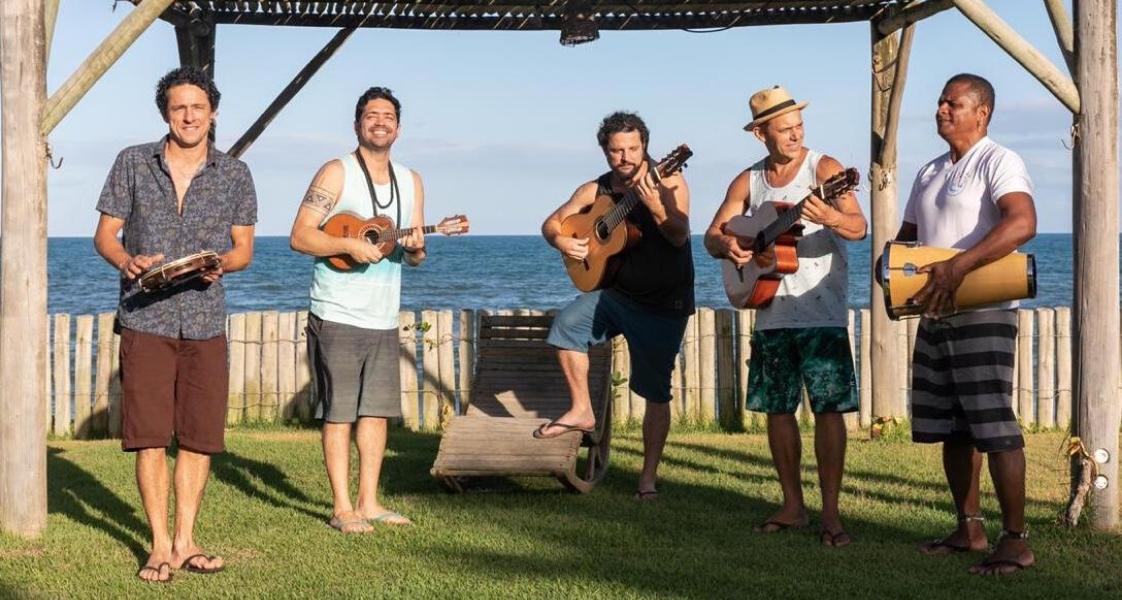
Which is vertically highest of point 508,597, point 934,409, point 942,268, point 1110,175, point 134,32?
point 134,32

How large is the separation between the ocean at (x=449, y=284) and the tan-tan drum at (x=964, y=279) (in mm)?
31057

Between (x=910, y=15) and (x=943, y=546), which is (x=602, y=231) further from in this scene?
(x=910, y=15)

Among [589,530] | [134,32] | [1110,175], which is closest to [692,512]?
[589,530]

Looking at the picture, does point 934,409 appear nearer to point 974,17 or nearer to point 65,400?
point 974,17

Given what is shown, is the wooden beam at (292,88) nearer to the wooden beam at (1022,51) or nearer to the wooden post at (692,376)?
the wooden post at (692,376)

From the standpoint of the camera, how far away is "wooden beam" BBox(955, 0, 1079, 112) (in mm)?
6734

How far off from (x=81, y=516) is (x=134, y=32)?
8.07 feet

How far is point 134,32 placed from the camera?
6730mm

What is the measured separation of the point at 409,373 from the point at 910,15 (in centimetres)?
452

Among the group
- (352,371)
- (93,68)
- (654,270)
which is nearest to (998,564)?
(654,270)

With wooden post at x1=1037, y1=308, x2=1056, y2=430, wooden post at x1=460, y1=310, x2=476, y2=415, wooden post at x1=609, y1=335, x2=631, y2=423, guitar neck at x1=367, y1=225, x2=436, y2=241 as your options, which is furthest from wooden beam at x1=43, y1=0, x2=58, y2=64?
wooden post at x1=1037, y1=308, x2=1056, y2=430

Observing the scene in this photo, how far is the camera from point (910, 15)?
961 cm

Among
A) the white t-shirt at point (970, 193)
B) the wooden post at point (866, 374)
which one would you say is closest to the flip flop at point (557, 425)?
the white t-shirt at point (970, 193)

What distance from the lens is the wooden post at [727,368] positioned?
10.8 metres
